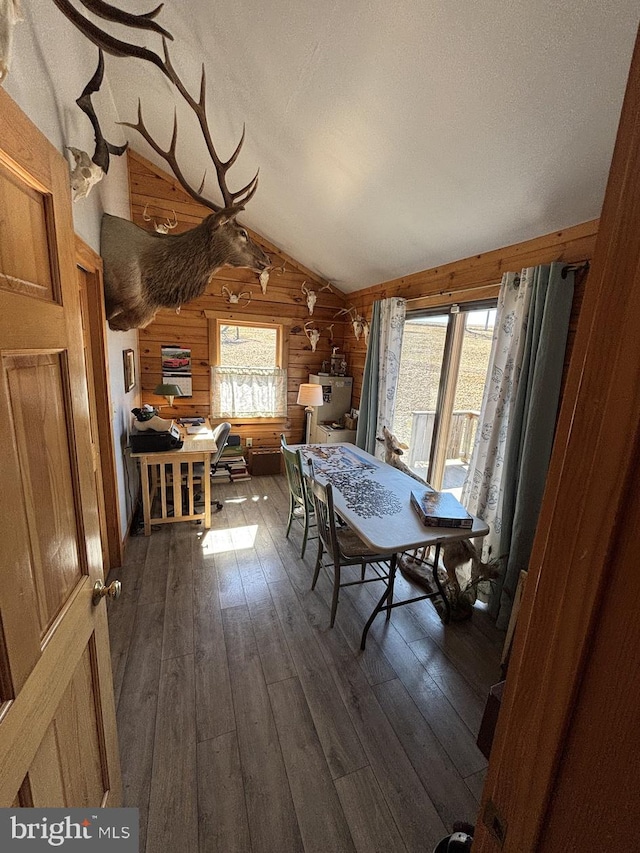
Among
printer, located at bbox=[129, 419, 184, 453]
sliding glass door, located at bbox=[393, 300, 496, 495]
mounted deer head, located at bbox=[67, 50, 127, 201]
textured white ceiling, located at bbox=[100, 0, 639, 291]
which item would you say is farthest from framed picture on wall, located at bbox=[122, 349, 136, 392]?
sliding glass door, located at bbox=[393, 300, 496, 495]

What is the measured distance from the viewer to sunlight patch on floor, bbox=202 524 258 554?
9.68ft

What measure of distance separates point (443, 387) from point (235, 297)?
2795 millimetres

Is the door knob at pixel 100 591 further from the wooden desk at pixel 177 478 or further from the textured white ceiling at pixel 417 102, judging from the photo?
the textured white ceiling at pixel 417 102

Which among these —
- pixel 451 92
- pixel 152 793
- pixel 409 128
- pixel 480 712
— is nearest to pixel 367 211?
pixel 409 128

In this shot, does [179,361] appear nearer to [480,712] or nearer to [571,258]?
[571,258]

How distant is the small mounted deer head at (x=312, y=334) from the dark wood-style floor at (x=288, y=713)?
311 centimetres

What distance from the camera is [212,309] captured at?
4297mm

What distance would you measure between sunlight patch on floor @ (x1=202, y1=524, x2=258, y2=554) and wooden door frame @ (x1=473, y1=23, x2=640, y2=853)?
264 centimetres

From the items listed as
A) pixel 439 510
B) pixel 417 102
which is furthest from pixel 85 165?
pixel 439 510

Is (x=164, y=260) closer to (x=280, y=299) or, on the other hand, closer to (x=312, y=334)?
(x=280, y=299)

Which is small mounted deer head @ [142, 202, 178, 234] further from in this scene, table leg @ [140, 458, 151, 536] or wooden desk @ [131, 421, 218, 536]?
table leg @ [140, 458, 151, 536]

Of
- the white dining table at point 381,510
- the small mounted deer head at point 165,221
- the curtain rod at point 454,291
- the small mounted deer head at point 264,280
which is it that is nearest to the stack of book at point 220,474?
the white dining table at point 381,510

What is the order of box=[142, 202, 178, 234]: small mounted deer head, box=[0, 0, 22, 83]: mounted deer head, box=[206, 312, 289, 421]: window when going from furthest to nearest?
box=[206, 312, 289, 421]: window
box=[142, 202, 178, 234]: small mounted deer head
box=[0, 0, 22, 83]: mounted deer head

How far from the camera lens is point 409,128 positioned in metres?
1.74
